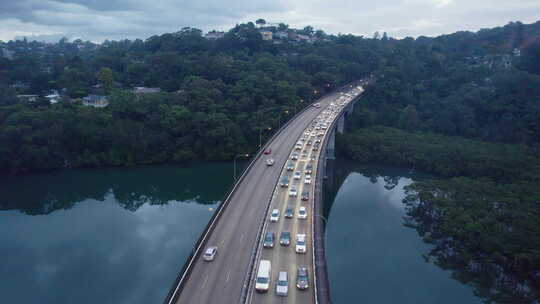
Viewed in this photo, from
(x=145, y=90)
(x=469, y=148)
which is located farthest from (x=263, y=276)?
(x=145, y=90)

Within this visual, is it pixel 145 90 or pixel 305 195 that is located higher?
pixel 145 90

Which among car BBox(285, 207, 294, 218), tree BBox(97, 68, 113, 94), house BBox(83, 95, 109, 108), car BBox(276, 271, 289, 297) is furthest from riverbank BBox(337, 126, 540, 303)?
tree BBox(97, 68, 113, 94)

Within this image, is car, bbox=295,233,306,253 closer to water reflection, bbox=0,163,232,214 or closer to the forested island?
the forested island

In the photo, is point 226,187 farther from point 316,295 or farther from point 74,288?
point 316,295

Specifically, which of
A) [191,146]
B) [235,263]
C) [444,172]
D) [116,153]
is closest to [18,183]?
[116,153]

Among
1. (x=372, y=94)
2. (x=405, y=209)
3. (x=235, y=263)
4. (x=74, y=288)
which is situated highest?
(x=372, y=94)

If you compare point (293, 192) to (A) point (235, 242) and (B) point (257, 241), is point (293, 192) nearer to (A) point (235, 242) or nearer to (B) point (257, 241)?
(B) point (257, 241)
